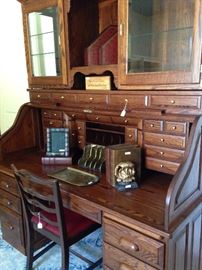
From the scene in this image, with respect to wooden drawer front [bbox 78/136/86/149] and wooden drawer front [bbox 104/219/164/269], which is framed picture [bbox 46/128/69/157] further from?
wooden drawer front [bbox 104/219/164/269]

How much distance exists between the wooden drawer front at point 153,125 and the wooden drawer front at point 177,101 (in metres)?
0.09

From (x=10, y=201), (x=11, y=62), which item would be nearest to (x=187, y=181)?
(x=10, y=201)

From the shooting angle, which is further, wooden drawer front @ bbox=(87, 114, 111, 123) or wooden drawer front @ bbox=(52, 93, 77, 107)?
wooden drawer front @ bbox=(52, 93, 77, 107)

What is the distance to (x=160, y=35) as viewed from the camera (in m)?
1.35

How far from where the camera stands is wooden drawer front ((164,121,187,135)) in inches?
51.0

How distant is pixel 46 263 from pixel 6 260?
31 centimetres

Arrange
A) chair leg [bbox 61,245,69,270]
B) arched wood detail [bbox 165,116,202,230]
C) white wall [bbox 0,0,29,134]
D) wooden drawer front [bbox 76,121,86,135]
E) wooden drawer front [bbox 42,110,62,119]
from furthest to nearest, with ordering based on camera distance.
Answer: white wall [bbox 0,0,29,134] < wooden drawer front [bbox 42,110,62,119] < wooden drawer front [bbox 76,121,86,135] < chair leg [bbox 61,245,69,270] < arched wood detail [bbox 165,116,202,230]

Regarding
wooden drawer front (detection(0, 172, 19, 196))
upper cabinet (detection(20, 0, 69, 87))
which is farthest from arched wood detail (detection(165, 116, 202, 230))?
wooden drawer front (detection(0, 172, 19, 196))

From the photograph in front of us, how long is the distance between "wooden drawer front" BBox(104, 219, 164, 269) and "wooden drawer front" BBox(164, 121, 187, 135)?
545mm

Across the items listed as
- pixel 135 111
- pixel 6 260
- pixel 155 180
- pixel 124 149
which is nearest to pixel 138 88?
pixel 135 111

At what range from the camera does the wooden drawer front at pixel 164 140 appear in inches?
51.8

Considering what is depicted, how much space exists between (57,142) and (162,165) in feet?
2.76

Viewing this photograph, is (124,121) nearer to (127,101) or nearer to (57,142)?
(127,101)

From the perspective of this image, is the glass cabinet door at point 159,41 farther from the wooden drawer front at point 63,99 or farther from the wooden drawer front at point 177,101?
the wooden drawer front at point 63,99
